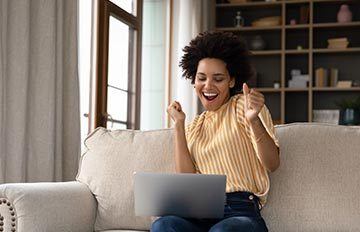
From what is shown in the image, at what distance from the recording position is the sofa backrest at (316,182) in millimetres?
2223

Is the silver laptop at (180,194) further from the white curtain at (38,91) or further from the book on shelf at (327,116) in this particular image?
the book on shelf at (327,116)

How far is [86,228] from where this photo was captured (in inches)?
93.0

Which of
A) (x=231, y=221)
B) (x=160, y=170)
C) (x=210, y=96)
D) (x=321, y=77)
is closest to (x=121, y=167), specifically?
(x=160, y=170)

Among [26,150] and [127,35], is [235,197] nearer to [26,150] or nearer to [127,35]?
[26,150]

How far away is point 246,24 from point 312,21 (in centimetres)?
76

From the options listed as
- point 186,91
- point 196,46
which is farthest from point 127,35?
point 196,46

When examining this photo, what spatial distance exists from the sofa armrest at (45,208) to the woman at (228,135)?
413 millimetres

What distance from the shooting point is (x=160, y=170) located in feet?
7.94

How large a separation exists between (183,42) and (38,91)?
263cm

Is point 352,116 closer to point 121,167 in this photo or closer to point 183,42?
point 183,42

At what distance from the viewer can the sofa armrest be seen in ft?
6.77

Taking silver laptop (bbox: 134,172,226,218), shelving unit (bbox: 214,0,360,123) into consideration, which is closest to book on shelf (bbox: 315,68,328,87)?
shelving unit (bbox: 214,0,360,123)

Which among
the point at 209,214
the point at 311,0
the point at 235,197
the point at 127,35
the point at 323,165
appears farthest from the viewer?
the point at 311,0

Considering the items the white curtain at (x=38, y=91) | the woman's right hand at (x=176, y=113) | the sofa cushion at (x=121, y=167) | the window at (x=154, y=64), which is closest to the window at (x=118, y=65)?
the window at (x=154, y=64)
